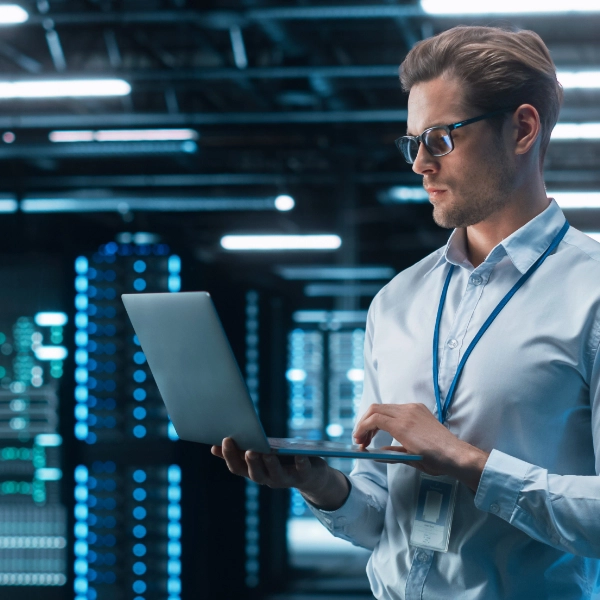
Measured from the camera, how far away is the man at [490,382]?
1221mm

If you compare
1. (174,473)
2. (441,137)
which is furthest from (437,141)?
(174,473)

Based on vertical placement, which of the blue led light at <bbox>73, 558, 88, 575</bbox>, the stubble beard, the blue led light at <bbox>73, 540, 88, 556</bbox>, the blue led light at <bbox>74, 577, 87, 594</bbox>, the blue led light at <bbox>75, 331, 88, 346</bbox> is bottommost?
the blue led light at <bbox>74, 577, 87, 594</bbox>

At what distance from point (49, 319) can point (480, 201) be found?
389cm

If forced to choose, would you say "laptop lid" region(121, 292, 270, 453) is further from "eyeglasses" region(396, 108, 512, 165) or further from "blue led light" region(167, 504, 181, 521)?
"blue led light" region(167, 504, 181, 521)

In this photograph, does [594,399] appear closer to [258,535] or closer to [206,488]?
[206,488]

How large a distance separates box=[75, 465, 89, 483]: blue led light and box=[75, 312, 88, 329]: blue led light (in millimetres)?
796

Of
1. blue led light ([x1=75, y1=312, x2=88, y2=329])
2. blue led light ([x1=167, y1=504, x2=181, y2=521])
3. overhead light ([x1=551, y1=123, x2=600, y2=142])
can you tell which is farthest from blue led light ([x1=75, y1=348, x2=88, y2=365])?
overhead light ([x1=551, y1=123, x2=600, y2=142])

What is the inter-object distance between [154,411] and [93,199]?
295 inches

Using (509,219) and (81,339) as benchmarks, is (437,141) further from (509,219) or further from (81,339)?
(81,339)

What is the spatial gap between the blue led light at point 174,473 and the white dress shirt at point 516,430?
328 cm

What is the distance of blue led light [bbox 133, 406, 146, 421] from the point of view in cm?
466

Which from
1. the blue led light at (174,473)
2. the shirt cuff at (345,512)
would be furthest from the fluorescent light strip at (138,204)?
the shirt cuff at (345,512)

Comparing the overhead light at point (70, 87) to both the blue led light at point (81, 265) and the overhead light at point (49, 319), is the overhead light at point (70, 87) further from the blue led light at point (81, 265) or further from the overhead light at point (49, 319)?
the overhead light at point (49, 319)

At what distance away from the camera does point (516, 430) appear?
1.26 meters
